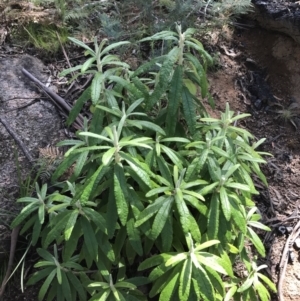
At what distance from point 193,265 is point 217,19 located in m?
2.50

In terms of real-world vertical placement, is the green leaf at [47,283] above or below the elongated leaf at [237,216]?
below

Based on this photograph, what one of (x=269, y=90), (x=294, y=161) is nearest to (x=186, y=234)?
(x=294, y=161)

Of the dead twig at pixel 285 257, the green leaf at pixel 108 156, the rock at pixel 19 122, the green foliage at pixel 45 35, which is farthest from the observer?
the green foliage at pixel 45 35

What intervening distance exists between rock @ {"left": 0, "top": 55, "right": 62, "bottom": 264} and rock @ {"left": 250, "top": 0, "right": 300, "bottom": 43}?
2.02 meters

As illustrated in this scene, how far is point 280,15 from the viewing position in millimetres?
4027

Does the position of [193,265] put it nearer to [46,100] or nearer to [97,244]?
[97,244]

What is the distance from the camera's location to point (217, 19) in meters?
4.10

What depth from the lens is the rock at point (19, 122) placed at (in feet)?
10.2

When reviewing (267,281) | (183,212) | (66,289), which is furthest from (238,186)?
(66,289)

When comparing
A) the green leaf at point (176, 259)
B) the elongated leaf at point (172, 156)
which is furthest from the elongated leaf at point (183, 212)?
the elongated leaf at point (172, 156)

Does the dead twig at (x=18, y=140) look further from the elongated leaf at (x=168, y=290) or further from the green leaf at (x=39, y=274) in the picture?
the elongated leaf at (x=168, y=290)

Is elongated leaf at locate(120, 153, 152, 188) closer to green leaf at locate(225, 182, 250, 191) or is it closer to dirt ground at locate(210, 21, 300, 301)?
green leaf at locate(225, 182, 250, 191)

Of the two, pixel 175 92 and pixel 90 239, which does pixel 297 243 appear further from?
pixel 90 239

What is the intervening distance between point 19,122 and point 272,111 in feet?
6.76
